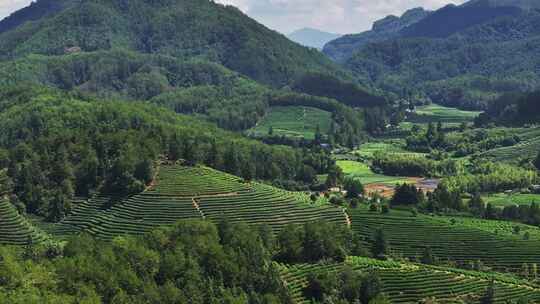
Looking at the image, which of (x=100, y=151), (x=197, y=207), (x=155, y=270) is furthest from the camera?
(x=100, y=151)

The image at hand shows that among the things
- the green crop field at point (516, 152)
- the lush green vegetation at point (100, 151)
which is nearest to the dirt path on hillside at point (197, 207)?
the lush green vegetation at point (100, 151)

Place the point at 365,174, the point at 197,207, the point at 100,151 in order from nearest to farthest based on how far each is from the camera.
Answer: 1. the point at 197,207
2. the point at 100,151
3. the point at 365,174

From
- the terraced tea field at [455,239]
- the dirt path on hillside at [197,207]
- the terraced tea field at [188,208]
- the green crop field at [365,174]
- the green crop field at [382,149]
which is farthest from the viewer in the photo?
the green crop field at [382,149]

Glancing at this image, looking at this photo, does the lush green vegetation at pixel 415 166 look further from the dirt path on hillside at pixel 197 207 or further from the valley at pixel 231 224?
the dirt path on hillside at pixel 197 207

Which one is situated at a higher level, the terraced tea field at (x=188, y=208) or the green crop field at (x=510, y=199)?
the terraced tea field at (x=188, y=208)

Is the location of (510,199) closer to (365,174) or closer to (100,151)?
(365,174)

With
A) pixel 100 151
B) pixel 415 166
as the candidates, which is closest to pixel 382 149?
pixel 415 166

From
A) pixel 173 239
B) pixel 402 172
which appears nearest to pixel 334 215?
pixel 173 239
